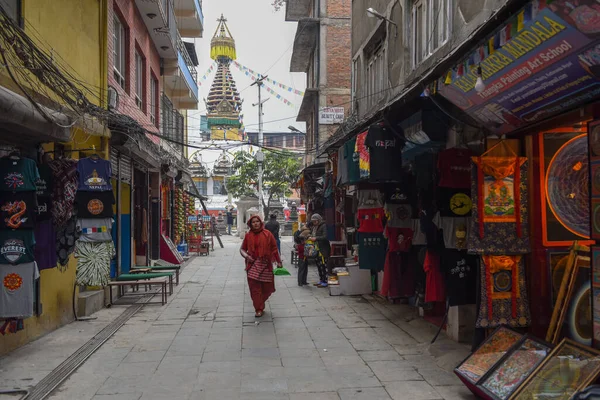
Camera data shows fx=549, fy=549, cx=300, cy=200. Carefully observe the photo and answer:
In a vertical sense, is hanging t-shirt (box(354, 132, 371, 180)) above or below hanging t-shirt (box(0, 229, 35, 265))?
above

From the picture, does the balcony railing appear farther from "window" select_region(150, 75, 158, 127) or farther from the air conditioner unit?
the air conditioner unit

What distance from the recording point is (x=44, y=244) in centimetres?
720

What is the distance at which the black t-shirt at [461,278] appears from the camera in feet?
21.7

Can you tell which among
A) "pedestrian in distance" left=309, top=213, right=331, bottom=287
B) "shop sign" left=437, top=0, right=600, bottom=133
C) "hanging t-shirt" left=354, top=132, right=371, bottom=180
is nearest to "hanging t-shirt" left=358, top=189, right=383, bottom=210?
"hanging t-shirt" left=354, top=132, right=371, bottom=180

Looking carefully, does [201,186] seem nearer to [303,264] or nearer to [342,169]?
[303,264]

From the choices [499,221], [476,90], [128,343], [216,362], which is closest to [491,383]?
[499,221]

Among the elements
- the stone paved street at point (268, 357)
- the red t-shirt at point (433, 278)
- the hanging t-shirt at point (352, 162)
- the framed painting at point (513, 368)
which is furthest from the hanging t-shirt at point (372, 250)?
the framed painting at point (513, 368)

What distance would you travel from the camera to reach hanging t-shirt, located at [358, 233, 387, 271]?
33.4ft

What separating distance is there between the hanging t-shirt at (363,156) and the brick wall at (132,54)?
221 inches

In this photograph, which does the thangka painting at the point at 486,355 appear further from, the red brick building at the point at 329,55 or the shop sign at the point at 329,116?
the red brick building at the point at 329,55

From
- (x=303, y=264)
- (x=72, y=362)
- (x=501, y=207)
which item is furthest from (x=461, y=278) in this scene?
(x=303, y=264)

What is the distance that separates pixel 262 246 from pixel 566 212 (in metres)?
→ 5.23

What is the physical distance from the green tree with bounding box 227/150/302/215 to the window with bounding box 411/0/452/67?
29.8m

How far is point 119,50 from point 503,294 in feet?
35.0
